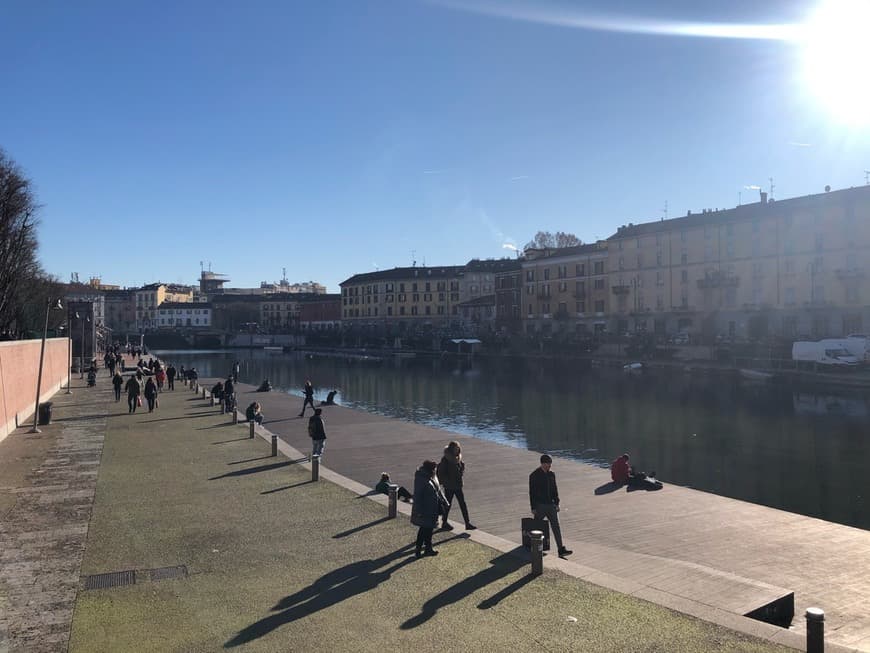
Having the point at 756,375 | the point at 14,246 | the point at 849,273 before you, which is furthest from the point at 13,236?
the point at 849,273

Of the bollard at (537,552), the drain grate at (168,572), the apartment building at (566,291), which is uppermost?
the apartment building at (566,291)

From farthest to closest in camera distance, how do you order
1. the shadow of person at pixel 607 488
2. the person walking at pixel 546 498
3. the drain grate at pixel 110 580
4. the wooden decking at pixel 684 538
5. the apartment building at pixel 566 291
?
the apartment building at pixel 566 291, the shadow of person at pixel 607 488, the person walking at pixel 546 498, the wooden decking at pixel 684 538, the drain grate at pixel 110 580

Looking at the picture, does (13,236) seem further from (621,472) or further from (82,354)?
(621,472)

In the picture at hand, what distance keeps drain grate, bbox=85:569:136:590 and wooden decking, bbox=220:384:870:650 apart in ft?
18.8

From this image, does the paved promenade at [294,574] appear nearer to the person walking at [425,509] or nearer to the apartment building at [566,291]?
the person walking at [425,509]

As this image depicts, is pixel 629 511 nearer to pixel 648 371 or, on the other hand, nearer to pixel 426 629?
pixel 426 629

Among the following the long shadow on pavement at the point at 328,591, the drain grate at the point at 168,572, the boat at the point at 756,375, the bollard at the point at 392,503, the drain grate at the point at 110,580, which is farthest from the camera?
the boat at the point at 756,375

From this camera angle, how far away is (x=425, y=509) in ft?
33.7

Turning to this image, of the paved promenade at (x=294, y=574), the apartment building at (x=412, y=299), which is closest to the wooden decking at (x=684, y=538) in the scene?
the paved promenade at (x=294, y=574)

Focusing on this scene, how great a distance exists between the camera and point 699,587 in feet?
31.7

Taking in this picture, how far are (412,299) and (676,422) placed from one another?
100474 millimetres

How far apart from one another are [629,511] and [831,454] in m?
16.0

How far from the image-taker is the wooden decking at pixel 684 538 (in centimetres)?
973

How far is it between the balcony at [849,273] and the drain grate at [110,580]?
6745cm
